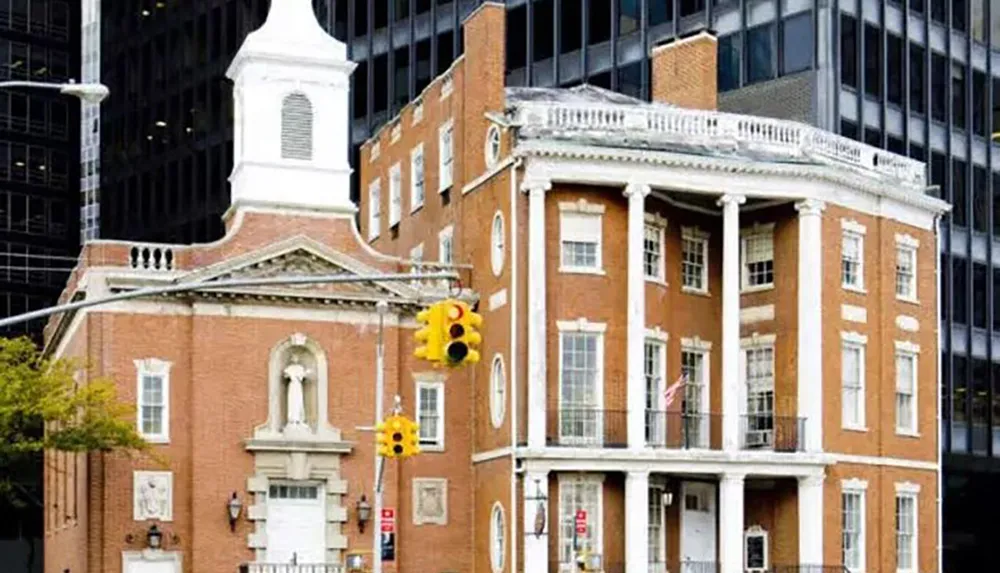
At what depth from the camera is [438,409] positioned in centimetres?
5959

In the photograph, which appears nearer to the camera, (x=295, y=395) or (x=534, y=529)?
(x=534, y=529)

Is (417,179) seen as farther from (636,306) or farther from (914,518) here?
(914,518)

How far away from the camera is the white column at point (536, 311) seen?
184 ft

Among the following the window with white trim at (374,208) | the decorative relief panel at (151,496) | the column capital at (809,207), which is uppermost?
the window with white trim at (374,208)

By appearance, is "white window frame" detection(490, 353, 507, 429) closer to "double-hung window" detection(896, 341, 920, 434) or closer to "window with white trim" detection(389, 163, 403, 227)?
"window with white trim" detection(389, 163, 403, 227)

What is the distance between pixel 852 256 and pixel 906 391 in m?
4.78

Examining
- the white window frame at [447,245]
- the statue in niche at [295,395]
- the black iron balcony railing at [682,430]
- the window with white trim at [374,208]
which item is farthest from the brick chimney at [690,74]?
the statue in niche at [295,395]

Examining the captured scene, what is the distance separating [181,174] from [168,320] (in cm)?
5349

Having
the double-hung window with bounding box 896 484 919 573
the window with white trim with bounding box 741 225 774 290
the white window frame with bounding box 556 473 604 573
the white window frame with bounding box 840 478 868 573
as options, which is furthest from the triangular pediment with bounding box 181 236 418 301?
the double-hung window with bounding box 896 484 919 573

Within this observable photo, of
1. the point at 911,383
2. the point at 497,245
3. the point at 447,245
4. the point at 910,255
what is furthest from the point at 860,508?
the point at 447,245

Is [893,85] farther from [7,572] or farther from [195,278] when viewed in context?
[7,572]

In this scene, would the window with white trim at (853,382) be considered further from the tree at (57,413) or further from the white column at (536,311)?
the tree at (57,413)

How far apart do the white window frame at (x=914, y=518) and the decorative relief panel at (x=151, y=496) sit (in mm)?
20872

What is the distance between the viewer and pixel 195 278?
2215 inches
